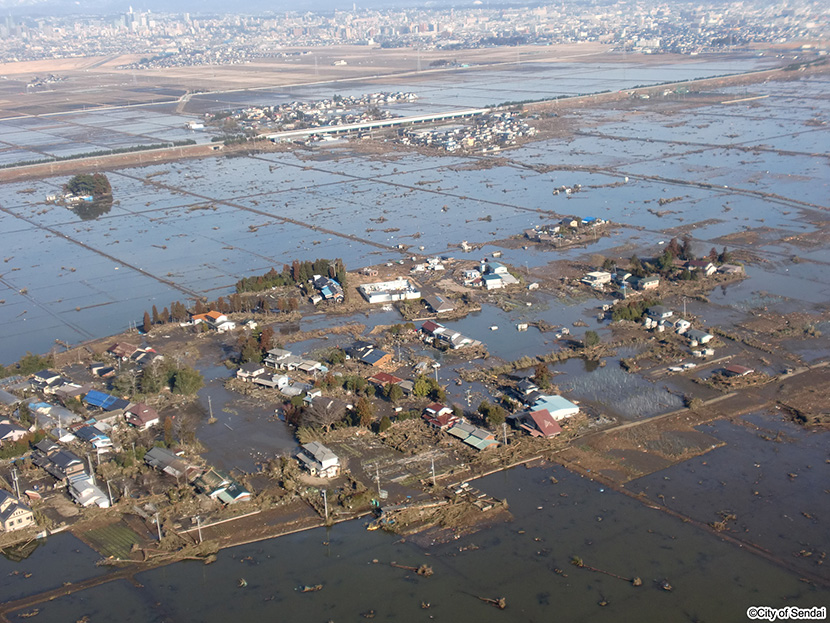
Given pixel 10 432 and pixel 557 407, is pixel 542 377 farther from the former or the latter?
pixel 10 432

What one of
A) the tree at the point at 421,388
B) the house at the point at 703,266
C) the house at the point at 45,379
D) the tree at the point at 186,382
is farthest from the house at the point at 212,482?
the house at the point at 703,266

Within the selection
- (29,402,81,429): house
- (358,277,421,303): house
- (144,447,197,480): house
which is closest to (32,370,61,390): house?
(29,402,81,429): house

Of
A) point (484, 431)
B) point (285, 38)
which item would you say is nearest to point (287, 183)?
point (484, 431)

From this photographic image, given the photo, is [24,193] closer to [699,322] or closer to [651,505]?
[699,322]

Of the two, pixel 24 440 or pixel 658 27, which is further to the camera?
pixel 658 27

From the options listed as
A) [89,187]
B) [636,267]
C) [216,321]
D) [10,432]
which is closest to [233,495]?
[10,432]

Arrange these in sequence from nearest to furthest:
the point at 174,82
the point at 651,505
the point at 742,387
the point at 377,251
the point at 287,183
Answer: the point at 651,505, the point at 742,387, the point at 377,251, the point at 287,183, the point at 174,82

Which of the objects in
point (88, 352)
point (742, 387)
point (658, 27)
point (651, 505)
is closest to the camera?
point (651, 505)
